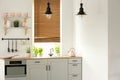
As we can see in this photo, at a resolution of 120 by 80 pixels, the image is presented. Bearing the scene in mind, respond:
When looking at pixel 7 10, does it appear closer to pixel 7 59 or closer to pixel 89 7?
pixel 7 59

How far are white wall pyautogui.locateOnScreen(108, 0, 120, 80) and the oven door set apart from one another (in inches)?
95.3

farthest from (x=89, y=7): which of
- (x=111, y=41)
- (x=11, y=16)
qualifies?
(x=11, y=16)

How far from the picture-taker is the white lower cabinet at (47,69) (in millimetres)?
6129

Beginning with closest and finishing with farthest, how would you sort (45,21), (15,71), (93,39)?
(93,39)
(15,71)
(45,21)

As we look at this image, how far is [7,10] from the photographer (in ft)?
21.7

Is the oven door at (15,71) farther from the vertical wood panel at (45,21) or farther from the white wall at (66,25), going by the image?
the white wall at (66,25)

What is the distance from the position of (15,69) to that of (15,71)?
0.05 meters

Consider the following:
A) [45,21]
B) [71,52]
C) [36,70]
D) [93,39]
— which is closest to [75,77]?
[71,52]

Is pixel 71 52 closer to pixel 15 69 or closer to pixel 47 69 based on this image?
pixel 47 69

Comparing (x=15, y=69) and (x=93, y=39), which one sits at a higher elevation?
(x=93, y=39)

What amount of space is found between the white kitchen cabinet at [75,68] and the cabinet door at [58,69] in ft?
0.43

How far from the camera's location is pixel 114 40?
4590mm

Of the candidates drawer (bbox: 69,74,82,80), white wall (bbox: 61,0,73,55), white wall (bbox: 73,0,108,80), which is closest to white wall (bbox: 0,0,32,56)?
white wall (bbox: 61,0,73,55)

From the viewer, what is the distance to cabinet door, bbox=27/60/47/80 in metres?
6.12
